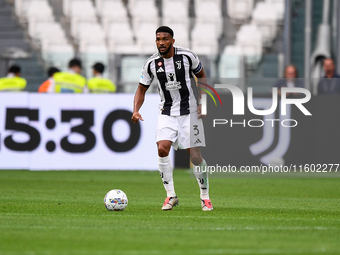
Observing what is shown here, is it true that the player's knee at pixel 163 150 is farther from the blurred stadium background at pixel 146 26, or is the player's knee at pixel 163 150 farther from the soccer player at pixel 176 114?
the blurred stadium background at pixel 146 26

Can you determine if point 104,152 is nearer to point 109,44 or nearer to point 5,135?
point 5,135

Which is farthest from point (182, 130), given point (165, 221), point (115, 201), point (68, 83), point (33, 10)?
point (33, 10)

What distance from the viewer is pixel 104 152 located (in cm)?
1316

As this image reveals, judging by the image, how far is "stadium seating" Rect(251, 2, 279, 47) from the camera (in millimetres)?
19062

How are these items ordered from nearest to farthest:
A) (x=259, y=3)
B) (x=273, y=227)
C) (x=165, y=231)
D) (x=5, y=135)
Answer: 1. (x=165, y=231)
2. (x=273, y=227)
3. (x=5, y=135)
4. (x=259, y=3)

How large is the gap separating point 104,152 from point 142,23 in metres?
7.30

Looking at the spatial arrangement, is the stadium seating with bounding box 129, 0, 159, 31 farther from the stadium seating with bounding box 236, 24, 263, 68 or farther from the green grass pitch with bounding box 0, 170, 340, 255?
the green grass pitch with bounding box 0, 170, 340, 255

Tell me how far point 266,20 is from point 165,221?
46.2 feet

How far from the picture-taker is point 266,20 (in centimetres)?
1923

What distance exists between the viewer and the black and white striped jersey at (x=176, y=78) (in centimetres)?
712

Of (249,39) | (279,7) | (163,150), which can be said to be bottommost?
(163,150)

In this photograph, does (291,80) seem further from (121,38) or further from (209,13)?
(121,38)

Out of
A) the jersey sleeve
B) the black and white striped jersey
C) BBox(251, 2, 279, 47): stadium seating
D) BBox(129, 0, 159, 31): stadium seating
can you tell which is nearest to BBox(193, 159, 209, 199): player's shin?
the black and white striped jersey

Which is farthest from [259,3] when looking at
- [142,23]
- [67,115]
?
[67,115]
